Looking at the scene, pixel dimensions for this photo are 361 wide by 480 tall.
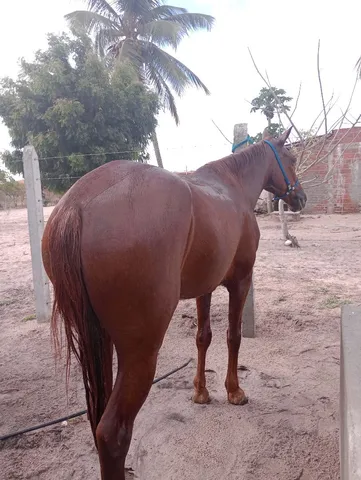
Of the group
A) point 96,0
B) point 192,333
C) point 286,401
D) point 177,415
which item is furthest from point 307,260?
point 96,0

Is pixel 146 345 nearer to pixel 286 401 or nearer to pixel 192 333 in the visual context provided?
pixel 286 401

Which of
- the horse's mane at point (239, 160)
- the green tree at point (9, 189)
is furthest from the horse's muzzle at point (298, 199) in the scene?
the green tree at point (9, 189)

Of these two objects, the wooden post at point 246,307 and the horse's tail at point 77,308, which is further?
the wooden post at point 246,307

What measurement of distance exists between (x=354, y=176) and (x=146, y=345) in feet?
50.1

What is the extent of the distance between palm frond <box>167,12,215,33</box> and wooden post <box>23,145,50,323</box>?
16046 millimetres

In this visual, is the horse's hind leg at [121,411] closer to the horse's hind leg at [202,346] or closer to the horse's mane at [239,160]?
the horse's hind leg at [202,346]

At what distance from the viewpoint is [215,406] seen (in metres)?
2.43

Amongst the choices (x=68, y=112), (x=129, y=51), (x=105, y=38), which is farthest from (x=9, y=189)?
(x=68, y=112)

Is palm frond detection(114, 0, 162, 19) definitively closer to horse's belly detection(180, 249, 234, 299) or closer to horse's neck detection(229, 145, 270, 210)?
horse's neck detection(229, 145, 270, 210)

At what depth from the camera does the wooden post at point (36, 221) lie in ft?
12.1

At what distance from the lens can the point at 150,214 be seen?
4.47ft

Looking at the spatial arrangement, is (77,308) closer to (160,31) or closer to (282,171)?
(282,171)

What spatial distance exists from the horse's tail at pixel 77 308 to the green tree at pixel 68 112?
17.7 feet

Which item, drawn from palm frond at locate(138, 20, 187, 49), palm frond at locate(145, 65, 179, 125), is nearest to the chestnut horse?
palm frond at locate(145, 65, 179, 125)
